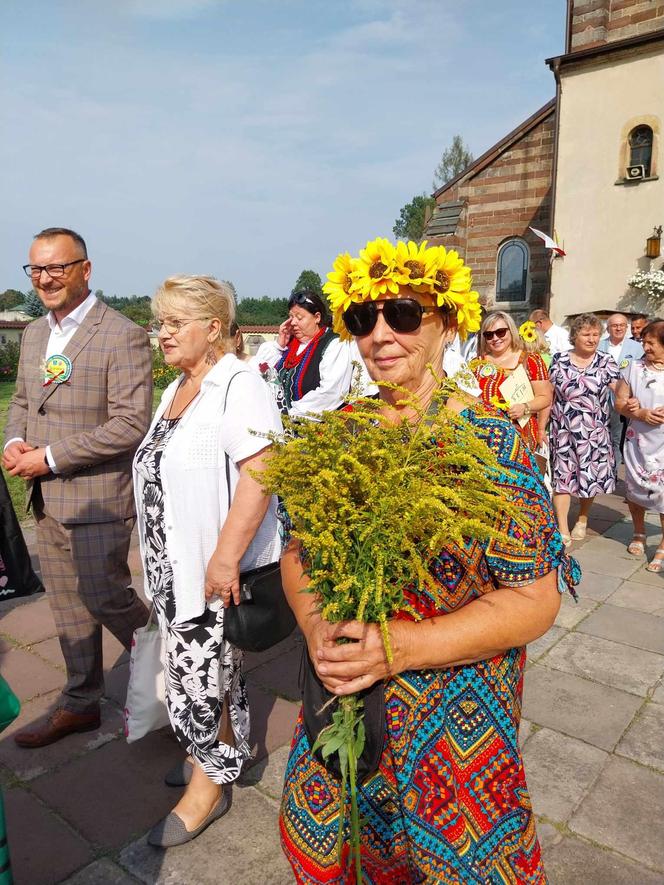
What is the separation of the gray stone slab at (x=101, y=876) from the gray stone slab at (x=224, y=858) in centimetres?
3

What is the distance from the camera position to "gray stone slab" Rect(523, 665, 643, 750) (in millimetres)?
3230

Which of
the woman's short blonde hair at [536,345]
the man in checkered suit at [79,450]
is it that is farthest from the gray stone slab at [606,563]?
the man in checkered suit at [79,450]

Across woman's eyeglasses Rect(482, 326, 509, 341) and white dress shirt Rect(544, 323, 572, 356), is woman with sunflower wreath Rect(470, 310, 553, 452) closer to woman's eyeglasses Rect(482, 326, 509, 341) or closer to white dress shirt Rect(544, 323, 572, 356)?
woman's eyeglasses Rect(482, 326, 509, 341)

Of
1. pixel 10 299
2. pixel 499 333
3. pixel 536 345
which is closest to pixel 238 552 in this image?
pixel 499 333

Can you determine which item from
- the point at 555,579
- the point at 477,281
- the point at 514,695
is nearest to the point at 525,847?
the point at 514,695

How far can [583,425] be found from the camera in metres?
6.15

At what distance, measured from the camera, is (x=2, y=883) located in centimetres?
132

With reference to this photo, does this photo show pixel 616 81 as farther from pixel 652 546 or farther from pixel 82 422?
pixel 82 422

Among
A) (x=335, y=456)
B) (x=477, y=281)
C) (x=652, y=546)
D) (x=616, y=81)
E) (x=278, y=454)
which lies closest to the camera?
(x=335, y=456)

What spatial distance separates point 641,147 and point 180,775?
16.9 meters

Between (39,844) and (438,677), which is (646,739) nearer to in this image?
(438,677)

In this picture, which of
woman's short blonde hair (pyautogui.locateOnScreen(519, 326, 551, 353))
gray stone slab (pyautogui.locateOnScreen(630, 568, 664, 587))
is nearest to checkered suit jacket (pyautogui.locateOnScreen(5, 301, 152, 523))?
woman's short blonde hair (pyautogui.locateOnScreen(519, 326, 551, 353))

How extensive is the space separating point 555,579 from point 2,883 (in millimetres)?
1318

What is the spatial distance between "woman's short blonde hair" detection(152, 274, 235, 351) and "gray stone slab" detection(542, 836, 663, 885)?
92.3 inches
